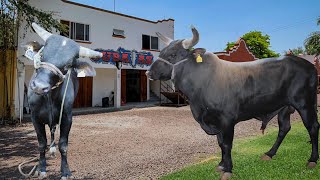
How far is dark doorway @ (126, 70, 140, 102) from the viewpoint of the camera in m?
23.0

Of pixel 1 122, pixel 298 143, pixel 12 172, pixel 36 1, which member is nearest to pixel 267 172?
pixel 298 143

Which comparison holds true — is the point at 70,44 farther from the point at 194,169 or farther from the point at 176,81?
the point at 194,169

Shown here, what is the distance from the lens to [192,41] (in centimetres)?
447

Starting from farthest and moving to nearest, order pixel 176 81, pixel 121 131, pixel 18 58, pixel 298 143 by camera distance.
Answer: pixel 18 58 → pixel 121 131 → pixel 298 143 → pixel 176 81

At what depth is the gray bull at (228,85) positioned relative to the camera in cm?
453

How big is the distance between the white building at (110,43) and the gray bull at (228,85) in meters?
11.6

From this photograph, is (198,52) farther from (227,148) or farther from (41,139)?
(41,139)

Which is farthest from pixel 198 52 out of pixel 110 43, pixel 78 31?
pixel 110 43

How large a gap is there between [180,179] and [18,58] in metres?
11.6

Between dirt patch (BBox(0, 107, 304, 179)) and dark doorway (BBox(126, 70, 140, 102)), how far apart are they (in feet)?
30.0

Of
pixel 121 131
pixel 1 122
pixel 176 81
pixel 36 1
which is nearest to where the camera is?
pixel 176 81

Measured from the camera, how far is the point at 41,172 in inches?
192

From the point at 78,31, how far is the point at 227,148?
14.7 metres

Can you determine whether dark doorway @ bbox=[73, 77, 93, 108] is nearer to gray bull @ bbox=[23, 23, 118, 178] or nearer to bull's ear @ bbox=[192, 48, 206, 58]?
gray bull @ bbox=[23, 23, 118, 178]
